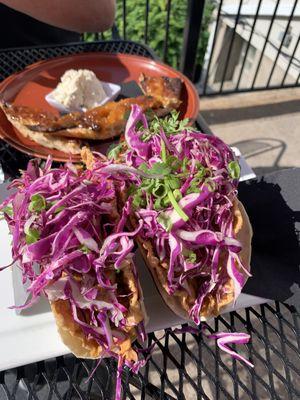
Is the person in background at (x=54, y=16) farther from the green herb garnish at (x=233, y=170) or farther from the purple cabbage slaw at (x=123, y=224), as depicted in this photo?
the green herb garnish at (x=233, y=170)

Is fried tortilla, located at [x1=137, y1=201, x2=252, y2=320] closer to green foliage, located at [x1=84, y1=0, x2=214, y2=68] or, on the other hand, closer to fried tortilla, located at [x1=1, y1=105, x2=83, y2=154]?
fried tortilla, located at [x1=1, y1=105, x2=83, y2=154]

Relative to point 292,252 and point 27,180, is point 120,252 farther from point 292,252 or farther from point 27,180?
point 292,252

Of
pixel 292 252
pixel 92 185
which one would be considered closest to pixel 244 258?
pixel 292 252

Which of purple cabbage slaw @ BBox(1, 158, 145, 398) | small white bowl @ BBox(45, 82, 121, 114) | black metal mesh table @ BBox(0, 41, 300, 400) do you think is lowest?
black metal mesh table @ BBox(0, 41, 300, 400)

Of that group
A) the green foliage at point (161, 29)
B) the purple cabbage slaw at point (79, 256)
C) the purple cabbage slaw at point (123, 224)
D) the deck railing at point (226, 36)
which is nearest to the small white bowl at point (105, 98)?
the purple cabbage slaw at point (123, 224)

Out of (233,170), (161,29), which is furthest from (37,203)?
(161,29)

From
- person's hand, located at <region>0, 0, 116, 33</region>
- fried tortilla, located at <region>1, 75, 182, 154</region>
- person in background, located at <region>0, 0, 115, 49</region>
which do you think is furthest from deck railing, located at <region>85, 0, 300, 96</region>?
fried tortilla, located at <region>1, 75, 182, 154</region>
